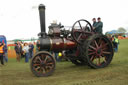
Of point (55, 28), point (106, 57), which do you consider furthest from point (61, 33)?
point (106, 57)

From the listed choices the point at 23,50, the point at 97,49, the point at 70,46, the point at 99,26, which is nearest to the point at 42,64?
the point at 70,46

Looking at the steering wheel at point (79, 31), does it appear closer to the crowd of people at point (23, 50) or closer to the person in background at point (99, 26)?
the person in background at point (99, 26)

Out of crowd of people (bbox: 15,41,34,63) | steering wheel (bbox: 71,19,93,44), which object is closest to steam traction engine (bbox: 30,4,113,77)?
→ steering wheel (bbox: 71,19,93,44)

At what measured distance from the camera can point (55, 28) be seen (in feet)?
18.1

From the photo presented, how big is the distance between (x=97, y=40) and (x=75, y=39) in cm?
92

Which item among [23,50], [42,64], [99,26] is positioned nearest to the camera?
[42,64]

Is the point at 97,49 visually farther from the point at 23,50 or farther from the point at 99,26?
the point at 23,50

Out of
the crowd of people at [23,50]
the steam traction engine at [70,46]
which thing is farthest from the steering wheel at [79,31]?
the crowd of people at [23,50]

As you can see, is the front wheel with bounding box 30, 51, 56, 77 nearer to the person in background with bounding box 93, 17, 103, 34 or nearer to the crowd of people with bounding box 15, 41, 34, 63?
the person in background with bounding box 93, 17, 103, 34

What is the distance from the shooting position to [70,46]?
5.66m

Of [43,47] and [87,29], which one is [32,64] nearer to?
[43,47]

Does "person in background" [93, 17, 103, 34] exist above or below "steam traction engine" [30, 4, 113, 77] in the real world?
above

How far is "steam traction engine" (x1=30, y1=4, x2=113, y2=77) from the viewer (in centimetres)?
498

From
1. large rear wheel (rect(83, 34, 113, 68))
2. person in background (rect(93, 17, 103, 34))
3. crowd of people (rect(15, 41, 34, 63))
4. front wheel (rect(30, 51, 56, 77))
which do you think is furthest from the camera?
crowd of people (rect(15, 41, 34, 63))
